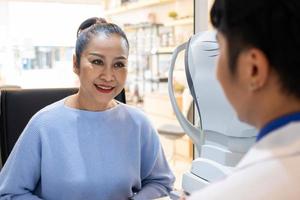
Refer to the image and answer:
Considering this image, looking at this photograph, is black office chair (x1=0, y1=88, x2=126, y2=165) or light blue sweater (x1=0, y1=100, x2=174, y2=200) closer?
light blue sweater (x1=0, y1=100, x2=174, y2=200)

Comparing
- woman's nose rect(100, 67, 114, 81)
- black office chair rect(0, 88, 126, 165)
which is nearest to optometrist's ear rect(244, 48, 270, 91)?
woman's nose rect(100, 67, 114, 81)

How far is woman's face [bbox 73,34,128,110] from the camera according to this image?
1178mm

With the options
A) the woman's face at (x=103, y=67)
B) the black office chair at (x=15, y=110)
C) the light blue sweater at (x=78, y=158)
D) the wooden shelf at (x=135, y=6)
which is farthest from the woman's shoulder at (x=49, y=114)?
the wooden shelf at (x=135, y=6)

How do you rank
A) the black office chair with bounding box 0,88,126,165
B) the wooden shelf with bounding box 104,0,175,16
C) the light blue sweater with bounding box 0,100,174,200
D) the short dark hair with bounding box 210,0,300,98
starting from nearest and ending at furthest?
the short dark hair with bounding box 210,0,300,98 < the light blue sweater with bounding box 0,100,174,200 < the black office chair with bounding box 0,88,126,165 < the wooden shelf with bounding box 104,0,175,16

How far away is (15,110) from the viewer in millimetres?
1532

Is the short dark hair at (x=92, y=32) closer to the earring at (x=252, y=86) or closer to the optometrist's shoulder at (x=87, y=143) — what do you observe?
the optometrist's shoulder at (x=87, y=143)

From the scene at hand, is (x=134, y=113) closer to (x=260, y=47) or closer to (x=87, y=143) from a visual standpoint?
(x=87, y=143)

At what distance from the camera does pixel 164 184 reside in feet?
4.39

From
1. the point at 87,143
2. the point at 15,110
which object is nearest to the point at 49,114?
the point at 87,143

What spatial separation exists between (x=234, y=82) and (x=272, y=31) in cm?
9

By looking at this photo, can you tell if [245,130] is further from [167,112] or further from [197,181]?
[167,112]

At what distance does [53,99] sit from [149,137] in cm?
50

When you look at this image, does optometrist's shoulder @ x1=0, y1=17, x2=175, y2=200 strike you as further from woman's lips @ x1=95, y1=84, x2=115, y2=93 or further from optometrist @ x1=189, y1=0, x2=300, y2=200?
optometrist @ x1=189, y1=0, x2=300, y2=200

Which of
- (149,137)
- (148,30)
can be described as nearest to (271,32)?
(149,137)
